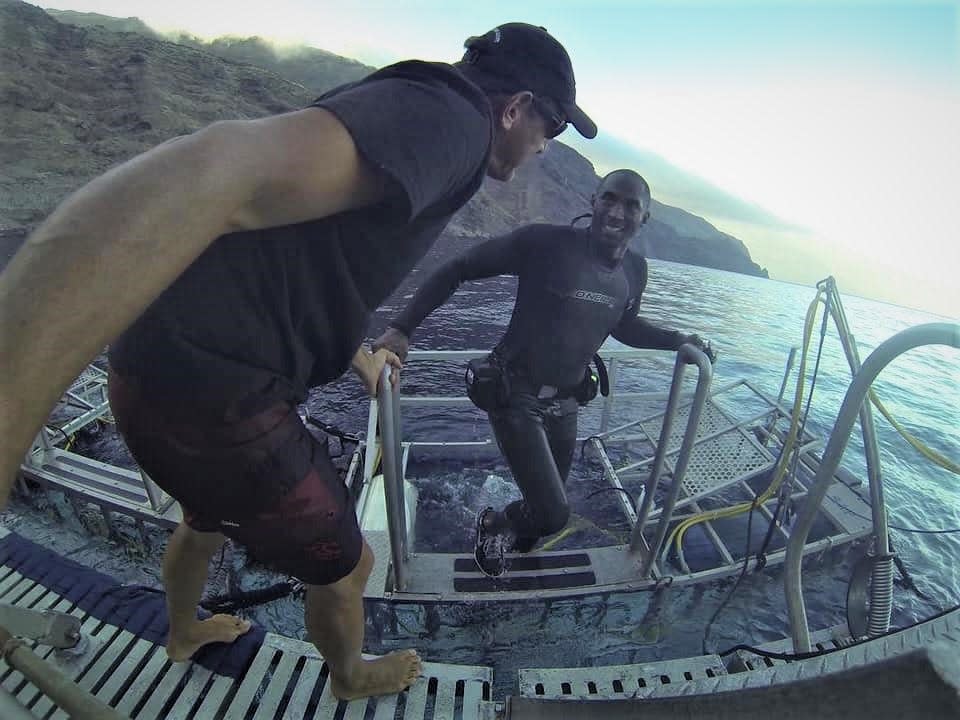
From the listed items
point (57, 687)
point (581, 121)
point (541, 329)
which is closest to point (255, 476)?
point (57, 687)

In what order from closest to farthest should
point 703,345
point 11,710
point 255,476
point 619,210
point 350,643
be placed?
1. point 11,710
2. point 255,476
3. point 350,643
4. point 703,345
5. point 619,210

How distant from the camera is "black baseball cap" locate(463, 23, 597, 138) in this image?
1.37 metres

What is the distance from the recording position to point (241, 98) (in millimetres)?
54062

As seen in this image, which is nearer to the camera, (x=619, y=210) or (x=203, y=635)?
(x=203, y=635)

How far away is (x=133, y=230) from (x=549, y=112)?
1267mm

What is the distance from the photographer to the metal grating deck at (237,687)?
1875 mm

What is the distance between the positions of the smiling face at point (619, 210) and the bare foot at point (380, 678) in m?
2.55

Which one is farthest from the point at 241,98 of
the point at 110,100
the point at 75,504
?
the point at 75,504

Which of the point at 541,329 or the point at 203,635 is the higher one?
the point at 541,329

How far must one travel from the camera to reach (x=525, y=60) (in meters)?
1.39

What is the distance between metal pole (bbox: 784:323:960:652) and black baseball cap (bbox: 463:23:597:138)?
1282 mm

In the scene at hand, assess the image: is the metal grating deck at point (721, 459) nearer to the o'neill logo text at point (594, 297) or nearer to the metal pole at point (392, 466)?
the o'neill logo text at point (594, 297)

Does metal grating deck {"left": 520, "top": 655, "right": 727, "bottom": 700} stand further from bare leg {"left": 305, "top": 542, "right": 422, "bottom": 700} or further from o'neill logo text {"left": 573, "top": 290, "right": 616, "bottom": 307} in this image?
o'neill logo text {"left": 573, "top": 290, "right": 616, "bottom": 307}

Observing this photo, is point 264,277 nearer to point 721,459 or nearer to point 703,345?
point 703,345
